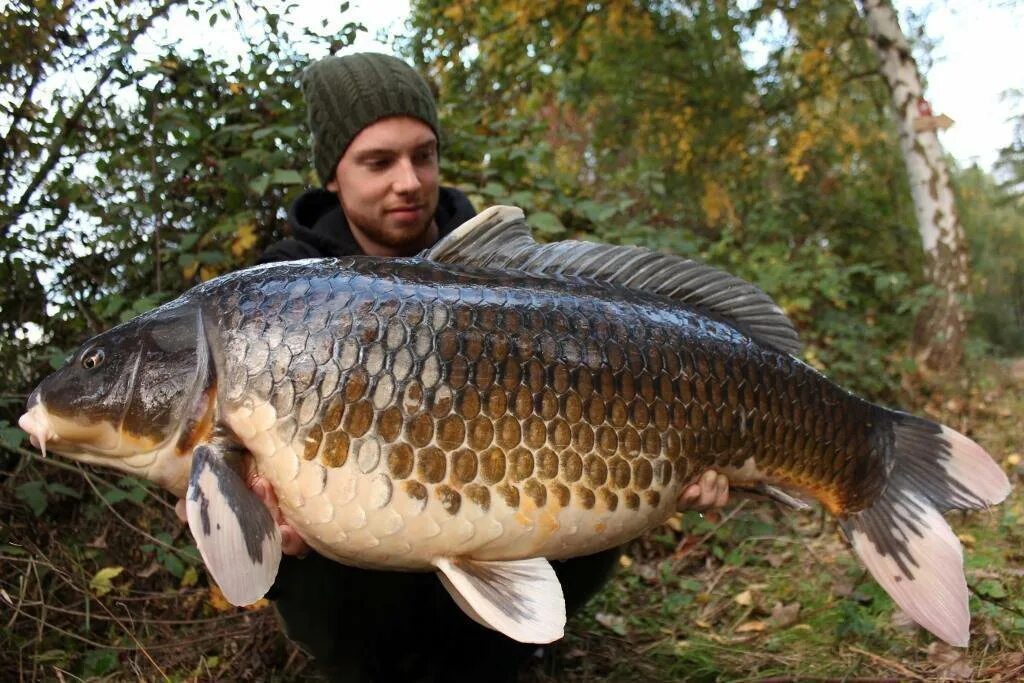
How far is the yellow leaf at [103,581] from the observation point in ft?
6.51

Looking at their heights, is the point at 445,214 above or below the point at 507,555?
above

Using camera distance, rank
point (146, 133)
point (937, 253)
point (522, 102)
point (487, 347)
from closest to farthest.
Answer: point (487, 347) → point (146, 133) → point (522, 102) → point (937, 253)

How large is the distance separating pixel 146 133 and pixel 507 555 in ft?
6.94

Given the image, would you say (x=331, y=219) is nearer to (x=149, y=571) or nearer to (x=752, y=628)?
(x=149, y=571)

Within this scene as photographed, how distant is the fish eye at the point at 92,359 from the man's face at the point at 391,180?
2.87 ft

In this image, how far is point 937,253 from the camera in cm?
503

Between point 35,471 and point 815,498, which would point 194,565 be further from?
point 815,498

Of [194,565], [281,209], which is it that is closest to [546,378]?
[194,565]

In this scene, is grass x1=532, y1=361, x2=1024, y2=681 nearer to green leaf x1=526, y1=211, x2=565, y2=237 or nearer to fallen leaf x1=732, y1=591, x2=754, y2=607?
fallen leaf x1=732, y1=591, x2=754, y2=607

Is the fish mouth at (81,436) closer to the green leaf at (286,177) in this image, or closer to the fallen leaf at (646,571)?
the green leaf at (286,177)

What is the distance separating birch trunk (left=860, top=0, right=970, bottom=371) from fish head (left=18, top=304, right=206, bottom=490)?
191 inches

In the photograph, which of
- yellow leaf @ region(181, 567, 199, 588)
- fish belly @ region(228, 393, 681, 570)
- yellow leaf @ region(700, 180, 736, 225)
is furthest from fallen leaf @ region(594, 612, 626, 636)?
yellow leaf @ region(700, 180, 736, 225)

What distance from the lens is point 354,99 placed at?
1.92m

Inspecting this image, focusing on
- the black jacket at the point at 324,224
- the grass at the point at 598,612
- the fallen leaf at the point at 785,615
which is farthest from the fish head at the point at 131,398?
the fallen leaf at the point at 785,615
